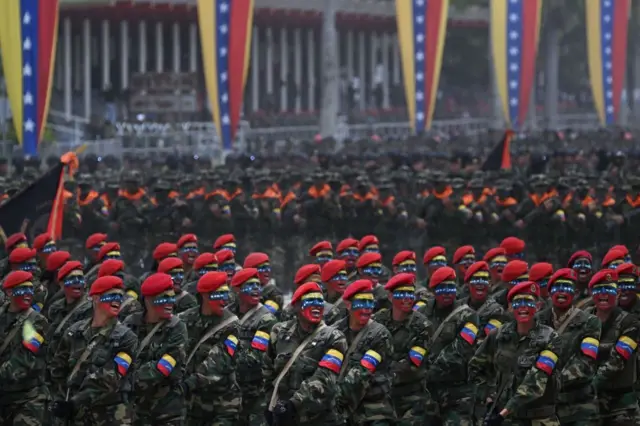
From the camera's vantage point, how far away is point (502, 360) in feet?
36.7

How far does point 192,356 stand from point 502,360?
7.31ft

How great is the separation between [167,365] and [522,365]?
2435mm

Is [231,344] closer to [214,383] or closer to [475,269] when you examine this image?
[214,383]

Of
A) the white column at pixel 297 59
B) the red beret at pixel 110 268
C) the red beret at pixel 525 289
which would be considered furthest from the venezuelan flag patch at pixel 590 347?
the white column at pixel 297 59

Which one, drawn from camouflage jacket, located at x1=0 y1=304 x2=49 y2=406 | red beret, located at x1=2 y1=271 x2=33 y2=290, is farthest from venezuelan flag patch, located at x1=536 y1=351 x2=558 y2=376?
red beret, located at x1=2 y1=271 x2=33 y2=290

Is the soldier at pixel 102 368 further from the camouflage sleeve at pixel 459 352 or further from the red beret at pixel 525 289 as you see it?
A: the red beret at pixel 525 289

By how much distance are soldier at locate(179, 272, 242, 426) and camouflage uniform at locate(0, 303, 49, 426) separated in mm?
1083

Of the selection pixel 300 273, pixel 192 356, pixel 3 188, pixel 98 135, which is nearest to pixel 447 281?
pixel 300 273

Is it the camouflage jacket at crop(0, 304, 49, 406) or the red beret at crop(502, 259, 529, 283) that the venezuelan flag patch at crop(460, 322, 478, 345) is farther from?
the camouflage jacket at crop(0, 304, 49, 406)

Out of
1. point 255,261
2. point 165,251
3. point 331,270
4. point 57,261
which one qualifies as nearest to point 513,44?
point 165,251

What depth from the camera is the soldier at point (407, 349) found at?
37.4 ft

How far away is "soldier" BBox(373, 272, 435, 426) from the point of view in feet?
37.4

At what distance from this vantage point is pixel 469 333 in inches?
475

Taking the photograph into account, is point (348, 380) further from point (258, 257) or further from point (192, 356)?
point (258, 257)
